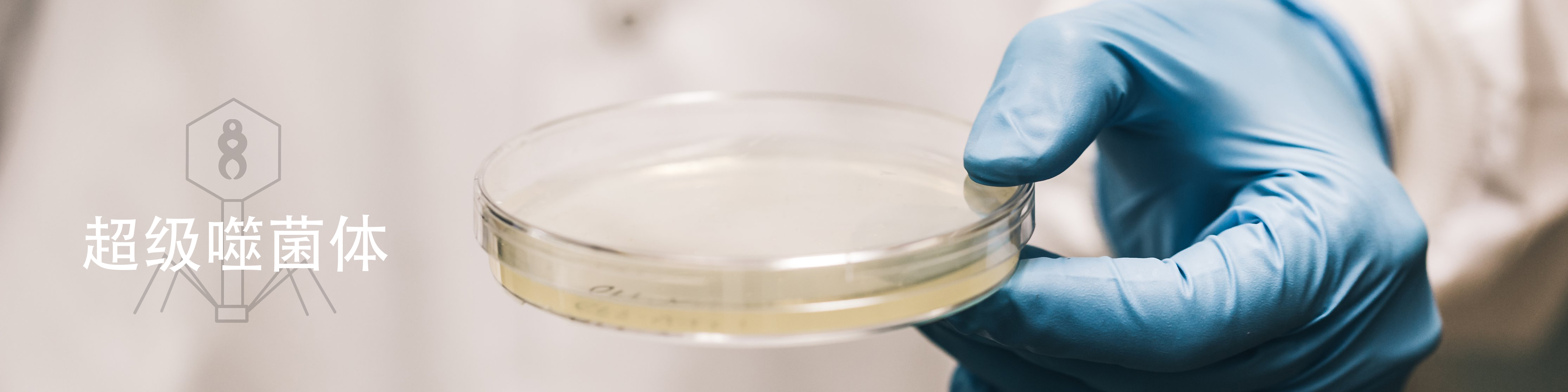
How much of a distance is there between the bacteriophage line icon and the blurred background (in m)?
0.01

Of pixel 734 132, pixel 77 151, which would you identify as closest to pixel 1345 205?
pixel 734 132

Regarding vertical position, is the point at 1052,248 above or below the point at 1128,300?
below

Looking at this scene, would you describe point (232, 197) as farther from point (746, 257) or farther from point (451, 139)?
point (746, 257)

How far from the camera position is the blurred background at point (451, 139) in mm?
1090

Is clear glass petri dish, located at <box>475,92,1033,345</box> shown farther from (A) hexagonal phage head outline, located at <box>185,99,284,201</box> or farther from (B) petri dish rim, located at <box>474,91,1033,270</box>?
(A) hexagonal phage head outline, located at <box>185,99,284,201</box>

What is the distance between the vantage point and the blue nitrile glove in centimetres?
67

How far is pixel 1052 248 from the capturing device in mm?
1325

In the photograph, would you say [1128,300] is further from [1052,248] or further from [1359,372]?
[1052,248]

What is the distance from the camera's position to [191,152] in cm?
121

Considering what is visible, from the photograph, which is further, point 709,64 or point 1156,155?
point 709,64

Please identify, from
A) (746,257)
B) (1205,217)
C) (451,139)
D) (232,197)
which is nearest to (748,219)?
(746,257)

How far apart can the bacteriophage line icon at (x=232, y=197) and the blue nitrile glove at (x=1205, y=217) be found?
3.15 ft

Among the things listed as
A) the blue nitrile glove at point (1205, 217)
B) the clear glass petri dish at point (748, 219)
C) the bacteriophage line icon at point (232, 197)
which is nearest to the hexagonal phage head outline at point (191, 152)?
the bacteriophage line icon at point (232, 197)

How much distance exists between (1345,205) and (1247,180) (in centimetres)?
9
